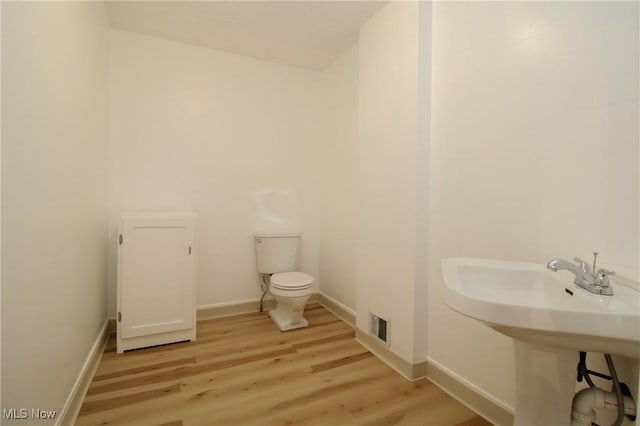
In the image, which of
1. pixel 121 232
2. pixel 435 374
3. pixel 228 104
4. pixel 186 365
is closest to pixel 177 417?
Result: pixel 186 365

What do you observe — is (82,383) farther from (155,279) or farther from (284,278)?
(284,278)

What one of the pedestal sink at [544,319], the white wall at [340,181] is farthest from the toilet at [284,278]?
the pedestal sink at [544,319]

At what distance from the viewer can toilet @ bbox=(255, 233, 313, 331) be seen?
2197 millimetres

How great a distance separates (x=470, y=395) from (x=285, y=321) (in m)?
1.40

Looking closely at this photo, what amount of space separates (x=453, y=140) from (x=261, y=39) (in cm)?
176

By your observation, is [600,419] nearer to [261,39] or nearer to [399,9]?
[399,9]

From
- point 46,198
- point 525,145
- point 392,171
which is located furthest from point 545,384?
point 46,198

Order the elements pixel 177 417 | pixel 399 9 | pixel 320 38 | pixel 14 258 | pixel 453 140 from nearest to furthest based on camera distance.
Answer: pixel 14 258 < pixel 177 417 < pixel 453 140 < pixel 399 9 < pixel 320 38

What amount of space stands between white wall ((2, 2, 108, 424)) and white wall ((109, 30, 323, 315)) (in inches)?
21.0

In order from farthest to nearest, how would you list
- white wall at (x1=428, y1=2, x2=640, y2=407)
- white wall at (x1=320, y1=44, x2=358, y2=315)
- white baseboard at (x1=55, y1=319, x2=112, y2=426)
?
white wall at (x1=320, y1=44, x2=358, y2=315) → white baseboard at (x1=55, y1=319, x2=112, y2=426) → white wall at (x1=428, y1=2, x2=640, y2=407)

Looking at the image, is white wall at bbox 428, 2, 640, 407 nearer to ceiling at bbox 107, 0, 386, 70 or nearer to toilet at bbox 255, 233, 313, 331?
ceiling at bbox 107, 0, 386, 70

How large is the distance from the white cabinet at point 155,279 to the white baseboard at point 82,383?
0.45ft

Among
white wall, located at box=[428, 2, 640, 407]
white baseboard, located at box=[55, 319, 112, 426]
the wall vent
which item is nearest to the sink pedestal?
white wall, located at box=[428, 2, 640, 407]

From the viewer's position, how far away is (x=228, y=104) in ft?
A: 8.29
